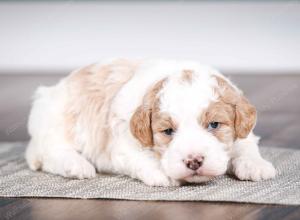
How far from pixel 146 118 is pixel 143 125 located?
35 millimetres

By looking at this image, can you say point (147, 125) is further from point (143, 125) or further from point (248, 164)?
point (248, 164)

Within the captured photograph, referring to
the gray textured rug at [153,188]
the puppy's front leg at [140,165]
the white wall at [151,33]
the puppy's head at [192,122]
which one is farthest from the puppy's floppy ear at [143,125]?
the white wall at [151,33]

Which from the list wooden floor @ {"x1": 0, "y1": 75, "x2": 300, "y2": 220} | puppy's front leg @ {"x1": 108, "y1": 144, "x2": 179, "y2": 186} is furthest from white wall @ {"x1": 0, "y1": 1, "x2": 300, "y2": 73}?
puppy's front leg @ {"x1": 108, "y1": 144, "x2": 179, "y2": 186}

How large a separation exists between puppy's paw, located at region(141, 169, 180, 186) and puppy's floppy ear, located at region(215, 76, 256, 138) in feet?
→ 1.22

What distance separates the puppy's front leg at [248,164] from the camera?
11.0 ft

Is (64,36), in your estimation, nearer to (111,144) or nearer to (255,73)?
(255,73)

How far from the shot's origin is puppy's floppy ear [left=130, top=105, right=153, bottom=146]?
10.7 ft

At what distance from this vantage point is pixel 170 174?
10.4 feet

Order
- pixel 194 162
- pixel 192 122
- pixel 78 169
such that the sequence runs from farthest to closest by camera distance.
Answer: pixel 78 169, pixel 192 122, pixel 194 162

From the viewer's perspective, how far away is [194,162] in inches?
119

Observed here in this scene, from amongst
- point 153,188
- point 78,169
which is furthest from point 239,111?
point 78,169

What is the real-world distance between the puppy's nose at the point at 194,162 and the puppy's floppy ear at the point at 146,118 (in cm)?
31

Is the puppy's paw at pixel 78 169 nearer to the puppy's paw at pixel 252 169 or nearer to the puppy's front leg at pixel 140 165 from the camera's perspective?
the puppy's front leg at pixel 140 165

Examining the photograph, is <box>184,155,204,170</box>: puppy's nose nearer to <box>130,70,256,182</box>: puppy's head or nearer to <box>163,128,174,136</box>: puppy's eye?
<box>130,70,256,182</box>: puppy's head
